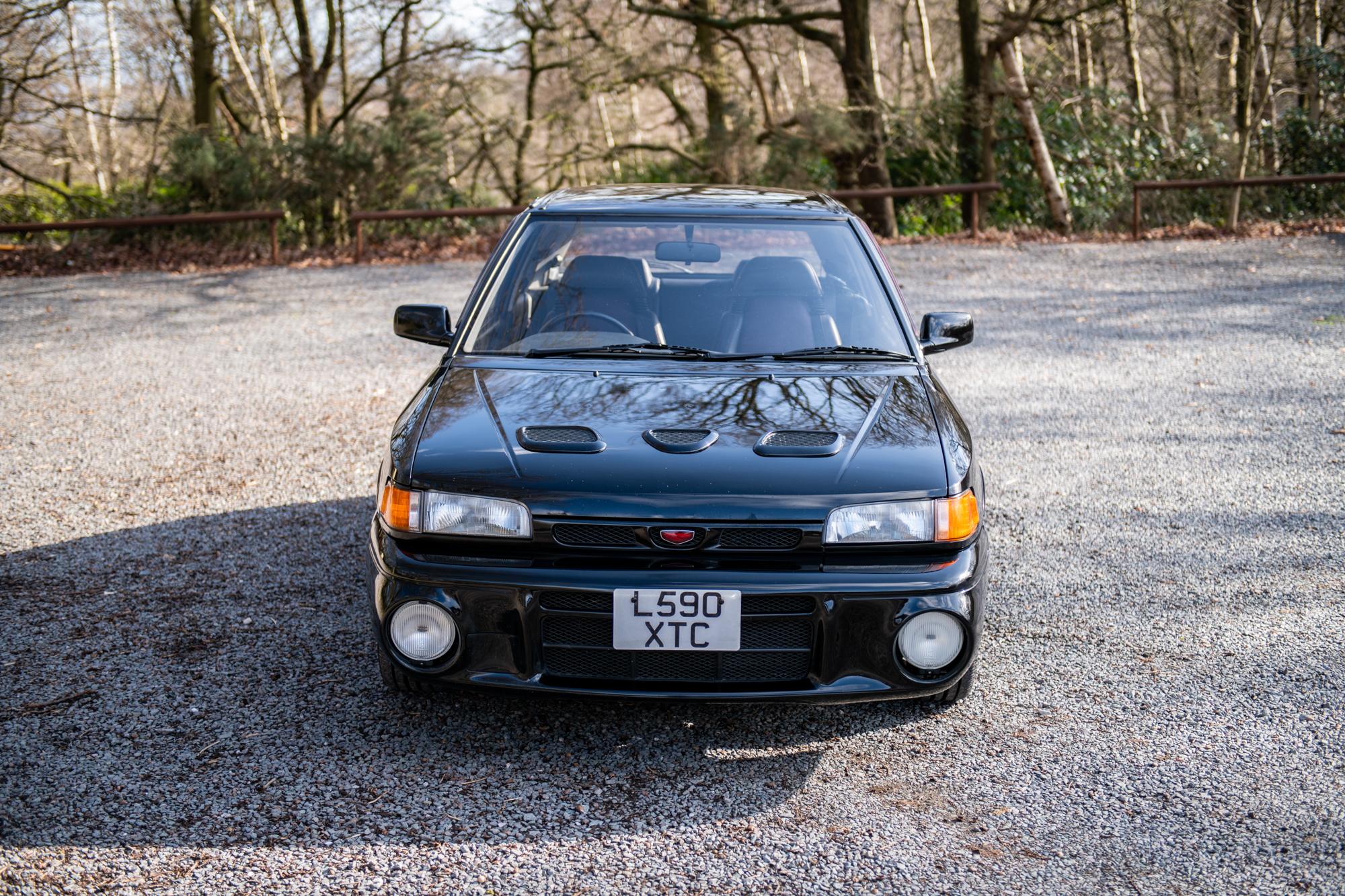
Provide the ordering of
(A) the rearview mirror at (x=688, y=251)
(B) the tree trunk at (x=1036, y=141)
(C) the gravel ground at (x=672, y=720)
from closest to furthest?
(C) the gravel ground at (x=672, y=720) < (A) the rearview mirror at (x=688, y=251) < (B) the tree trunk at (x=1036, y=141)

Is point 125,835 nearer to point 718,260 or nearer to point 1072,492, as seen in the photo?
point 718,260

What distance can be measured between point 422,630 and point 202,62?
17.5 meters

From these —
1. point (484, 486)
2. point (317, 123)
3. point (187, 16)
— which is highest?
point (187, 16)

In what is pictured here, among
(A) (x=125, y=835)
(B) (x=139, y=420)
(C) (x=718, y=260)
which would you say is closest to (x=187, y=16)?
(B) (x=139, y=420)

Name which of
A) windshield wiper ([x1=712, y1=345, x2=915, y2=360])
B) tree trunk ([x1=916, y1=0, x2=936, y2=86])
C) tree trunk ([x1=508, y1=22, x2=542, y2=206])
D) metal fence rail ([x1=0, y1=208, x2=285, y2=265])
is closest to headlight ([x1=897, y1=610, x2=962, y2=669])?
windshield wiper ([x1=712, y1=345, x2=915, y2=360])

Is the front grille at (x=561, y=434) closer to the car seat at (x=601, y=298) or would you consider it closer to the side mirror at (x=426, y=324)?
the car seat at (x=601, y=298)

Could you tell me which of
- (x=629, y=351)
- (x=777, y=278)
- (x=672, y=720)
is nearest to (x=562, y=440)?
(x=629, y=351)

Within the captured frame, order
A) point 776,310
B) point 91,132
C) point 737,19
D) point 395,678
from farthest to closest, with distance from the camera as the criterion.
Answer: point 91,132
point 737,19
point 776,310
point 395,678

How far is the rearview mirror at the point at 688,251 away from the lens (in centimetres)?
400

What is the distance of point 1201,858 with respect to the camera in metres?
2.48

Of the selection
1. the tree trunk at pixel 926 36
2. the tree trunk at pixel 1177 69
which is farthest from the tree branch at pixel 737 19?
the tree trunk at pixel 926 36

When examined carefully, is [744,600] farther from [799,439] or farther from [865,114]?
[865,114]

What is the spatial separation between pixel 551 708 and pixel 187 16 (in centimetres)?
2002

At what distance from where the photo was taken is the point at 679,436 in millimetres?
2910
